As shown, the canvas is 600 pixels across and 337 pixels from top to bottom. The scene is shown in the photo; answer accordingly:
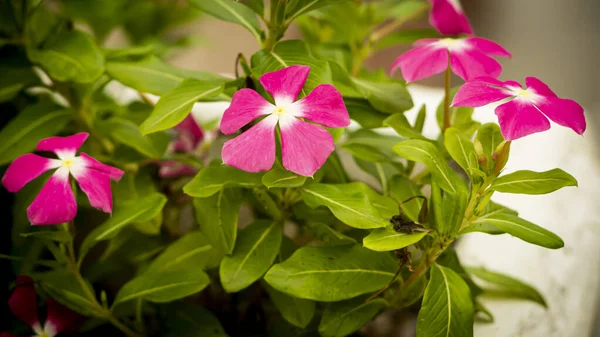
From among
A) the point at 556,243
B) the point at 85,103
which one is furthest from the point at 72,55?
the point at 556,243

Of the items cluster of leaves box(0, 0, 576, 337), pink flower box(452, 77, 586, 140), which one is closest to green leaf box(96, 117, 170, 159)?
cluster of leaves box(0, 0, 576, 337)

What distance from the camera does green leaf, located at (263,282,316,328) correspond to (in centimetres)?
59

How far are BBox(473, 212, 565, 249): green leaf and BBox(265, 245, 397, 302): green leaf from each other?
122mm

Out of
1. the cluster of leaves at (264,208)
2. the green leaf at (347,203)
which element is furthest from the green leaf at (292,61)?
the green leaf at (347,203)

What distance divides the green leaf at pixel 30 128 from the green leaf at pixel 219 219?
10.9 inches

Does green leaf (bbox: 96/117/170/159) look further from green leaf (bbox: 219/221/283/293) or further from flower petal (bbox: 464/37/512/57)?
flower petal (bbox: 464/37/512/57)

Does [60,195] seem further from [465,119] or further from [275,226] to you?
[465,119]

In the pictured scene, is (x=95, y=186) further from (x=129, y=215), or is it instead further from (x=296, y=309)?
(x=296, y=309)

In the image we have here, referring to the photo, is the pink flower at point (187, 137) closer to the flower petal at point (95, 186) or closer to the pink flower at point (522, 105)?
the flower petal at point (95, 186)

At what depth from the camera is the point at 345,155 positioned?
959 mm

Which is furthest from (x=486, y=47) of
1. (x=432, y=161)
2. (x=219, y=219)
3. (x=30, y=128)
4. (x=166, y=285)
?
(x=30, y=128)

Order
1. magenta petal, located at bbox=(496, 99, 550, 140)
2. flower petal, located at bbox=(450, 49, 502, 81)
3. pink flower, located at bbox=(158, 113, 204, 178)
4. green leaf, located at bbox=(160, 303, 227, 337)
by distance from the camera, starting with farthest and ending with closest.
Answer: pink flower, located at bbox=(158, 113, 204, 178) → green leaf, located at bbox=(160, 303, 227, 337) → flower petal, located at bbox=(450, 49, 502, 81) → magenta petal, located at bbox=(496, 99, 550, 140)

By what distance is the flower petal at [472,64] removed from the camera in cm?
55

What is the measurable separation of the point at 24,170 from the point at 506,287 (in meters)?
0.67
